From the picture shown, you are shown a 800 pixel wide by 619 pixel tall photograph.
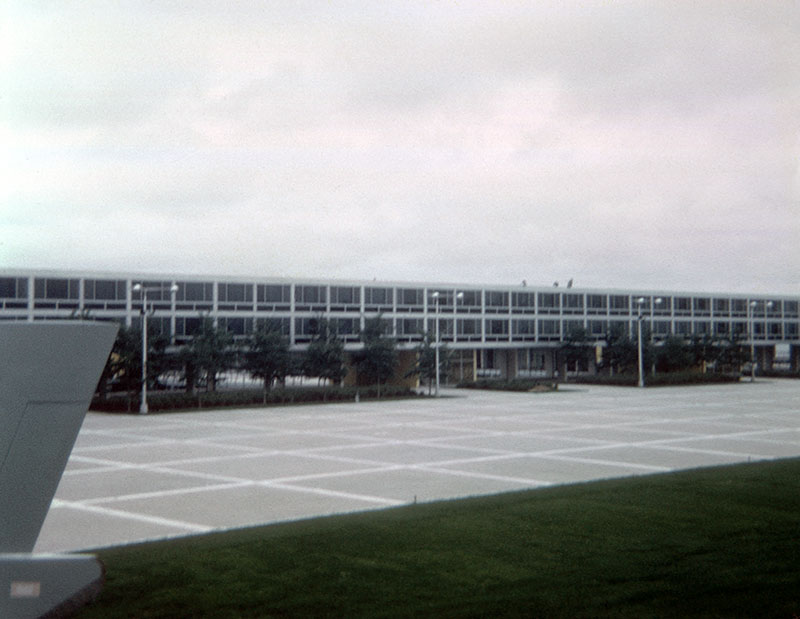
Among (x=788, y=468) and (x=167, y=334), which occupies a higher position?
(x=167, y=334)

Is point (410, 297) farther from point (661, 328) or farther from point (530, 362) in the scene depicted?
point (661, 328)

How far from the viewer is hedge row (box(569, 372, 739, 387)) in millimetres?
65875

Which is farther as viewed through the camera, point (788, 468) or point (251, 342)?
point (251, 342)

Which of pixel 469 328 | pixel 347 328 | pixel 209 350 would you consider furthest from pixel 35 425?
pixel 469 328

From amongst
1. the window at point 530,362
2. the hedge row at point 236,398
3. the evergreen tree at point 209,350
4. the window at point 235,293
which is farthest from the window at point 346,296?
the window at point 530,362

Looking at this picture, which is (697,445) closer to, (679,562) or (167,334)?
(679,562)

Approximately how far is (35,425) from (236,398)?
39934mm

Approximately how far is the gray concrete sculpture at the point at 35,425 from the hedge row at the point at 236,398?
35772 mm

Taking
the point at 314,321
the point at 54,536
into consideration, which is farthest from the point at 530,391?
the point at 54,536

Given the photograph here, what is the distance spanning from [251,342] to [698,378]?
122ft

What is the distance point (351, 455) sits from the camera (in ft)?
82.2

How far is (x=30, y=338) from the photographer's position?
277 inches

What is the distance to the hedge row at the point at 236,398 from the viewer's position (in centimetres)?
4376

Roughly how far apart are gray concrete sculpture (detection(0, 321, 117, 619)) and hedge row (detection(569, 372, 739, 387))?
60.5 meters
